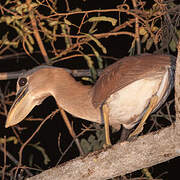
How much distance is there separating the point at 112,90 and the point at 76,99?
0.39 meters

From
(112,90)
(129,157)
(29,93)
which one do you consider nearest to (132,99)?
(112,90)

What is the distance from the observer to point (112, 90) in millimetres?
2990

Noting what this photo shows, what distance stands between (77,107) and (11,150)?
6.29 feet

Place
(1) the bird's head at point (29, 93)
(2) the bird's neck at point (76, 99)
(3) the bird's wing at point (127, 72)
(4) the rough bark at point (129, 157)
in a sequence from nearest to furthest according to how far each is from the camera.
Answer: (4) the rough bark at point (129, 157)
(3) the bird's wing at point (127, 72)
(2) the bird's neck at point (76, 99)
(1) the bird's head at point (29, 93)

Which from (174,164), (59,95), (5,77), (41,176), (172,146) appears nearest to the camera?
(172,146)

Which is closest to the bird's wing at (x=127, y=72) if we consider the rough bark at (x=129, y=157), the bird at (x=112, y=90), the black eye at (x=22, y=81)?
the bird at (x=112, y=90)

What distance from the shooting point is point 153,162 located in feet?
8.93

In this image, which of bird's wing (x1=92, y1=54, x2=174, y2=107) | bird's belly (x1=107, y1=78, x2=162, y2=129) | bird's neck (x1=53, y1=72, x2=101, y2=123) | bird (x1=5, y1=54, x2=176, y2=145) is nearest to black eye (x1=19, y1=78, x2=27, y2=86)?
bird (x1=5, y1=54, x2=176, y2=145)

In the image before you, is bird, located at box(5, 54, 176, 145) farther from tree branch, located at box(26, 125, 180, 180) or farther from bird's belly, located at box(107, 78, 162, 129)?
tree branch, located at box(26, 125, 180, 180)

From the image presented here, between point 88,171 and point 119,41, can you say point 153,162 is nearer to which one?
point 88,171

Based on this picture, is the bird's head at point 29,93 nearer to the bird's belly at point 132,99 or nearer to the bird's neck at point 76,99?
the bird's neck at point 76,99

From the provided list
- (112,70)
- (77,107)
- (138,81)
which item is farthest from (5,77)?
(138,81)

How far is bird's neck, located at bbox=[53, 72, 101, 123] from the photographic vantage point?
3.20 metres

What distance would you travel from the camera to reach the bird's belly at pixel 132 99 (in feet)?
9.55
